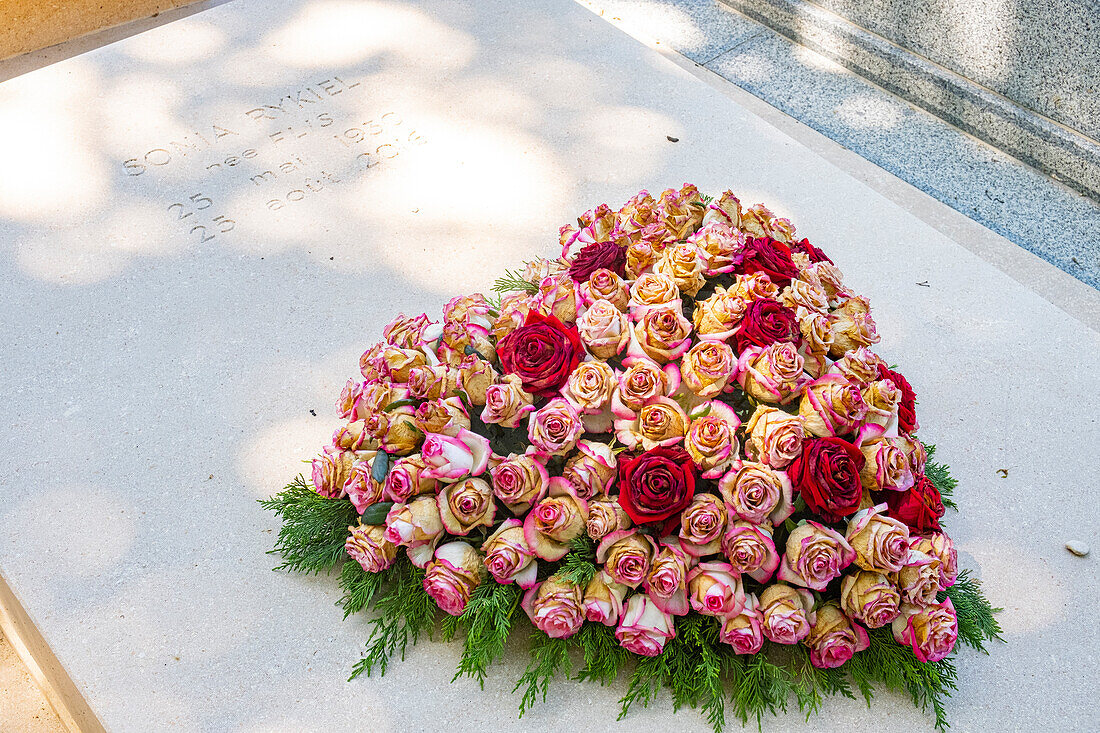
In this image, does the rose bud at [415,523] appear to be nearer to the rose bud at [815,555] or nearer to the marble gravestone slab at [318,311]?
the marble gravestone slab at [318,311]

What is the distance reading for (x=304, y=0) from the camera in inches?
119

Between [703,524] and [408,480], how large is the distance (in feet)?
1.52

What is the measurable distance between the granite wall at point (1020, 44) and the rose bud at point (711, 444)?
248cm

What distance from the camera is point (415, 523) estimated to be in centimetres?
145

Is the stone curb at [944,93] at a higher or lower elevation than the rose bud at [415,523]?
lower

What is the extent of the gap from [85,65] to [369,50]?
0.83 metres

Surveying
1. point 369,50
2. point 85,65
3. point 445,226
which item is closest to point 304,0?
point 369,50

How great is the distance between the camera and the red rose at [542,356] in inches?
59.4

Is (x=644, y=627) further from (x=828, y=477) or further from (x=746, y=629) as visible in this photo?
(x=828, y=477)

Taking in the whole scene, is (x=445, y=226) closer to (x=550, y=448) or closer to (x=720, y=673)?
(x=550, y=448)

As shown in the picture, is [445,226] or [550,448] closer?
[550,448]

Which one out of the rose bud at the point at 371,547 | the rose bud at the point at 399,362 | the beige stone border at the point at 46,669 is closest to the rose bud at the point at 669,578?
the rose bud at the point at 371,547

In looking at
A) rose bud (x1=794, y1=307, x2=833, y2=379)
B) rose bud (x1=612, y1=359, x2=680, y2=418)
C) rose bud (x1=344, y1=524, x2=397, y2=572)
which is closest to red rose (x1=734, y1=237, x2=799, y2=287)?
rose bud (x1=794, y1=307, x2=833, y2=379)

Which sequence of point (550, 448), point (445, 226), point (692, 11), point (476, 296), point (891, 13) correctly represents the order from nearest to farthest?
point (550, 448)
point (476, 296)
point (445, 226)
point (891, 13)
point (692, 11)
